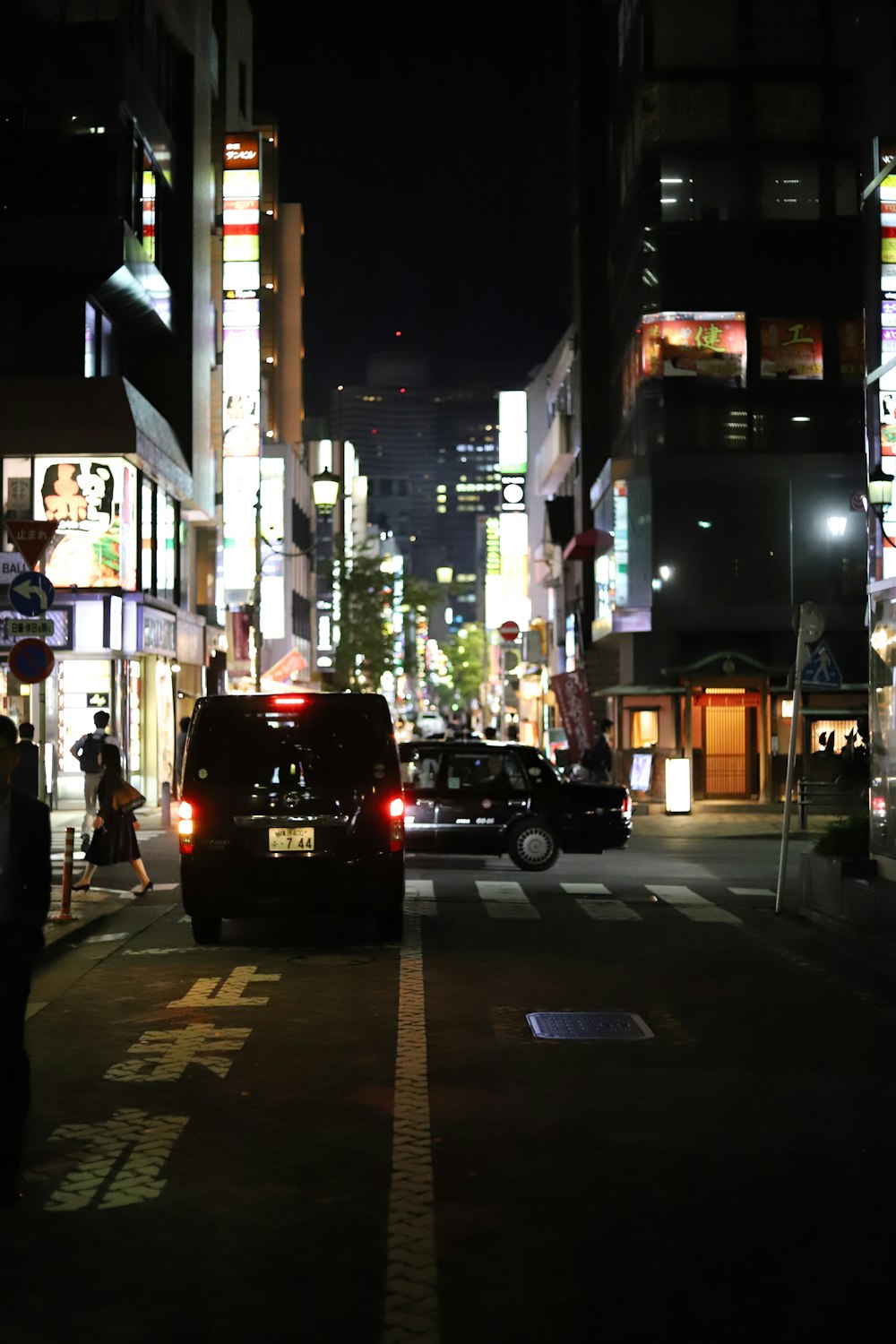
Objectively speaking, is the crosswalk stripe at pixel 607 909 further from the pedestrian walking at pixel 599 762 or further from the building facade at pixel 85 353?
the building facade at pixel 85 353

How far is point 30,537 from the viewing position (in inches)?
674

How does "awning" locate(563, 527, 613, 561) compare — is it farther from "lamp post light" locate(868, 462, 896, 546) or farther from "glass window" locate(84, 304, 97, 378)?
"lamp post light" locate(868, 462, 896, 546)

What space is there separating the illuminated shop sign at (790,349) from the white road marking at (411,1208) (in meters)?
35.0

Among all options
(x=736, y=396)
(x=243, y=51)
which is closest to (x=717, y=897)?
(x=736, y=396)

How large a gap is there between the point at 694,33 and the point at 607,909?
105 feet

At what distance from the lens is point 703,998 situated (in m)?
11.6

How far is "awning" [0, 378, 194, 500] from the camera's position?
1443 inches

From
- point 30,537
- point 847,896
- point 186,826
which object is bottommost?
point 847,896

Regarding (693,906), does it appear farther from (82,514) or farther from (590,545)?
(590,545)

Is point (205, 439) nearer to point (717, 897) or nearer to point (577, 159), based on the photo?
point (577, 159)

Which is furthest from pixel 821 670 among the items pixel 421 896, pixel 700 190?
pixel 700 190

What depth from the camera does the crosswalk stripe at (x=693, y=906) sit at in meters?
17.1

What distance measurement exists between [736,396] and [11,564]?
26089 millimetres

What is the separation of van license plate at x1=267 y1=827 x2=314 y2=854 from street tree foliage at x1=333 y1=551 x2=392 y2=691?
228ft
